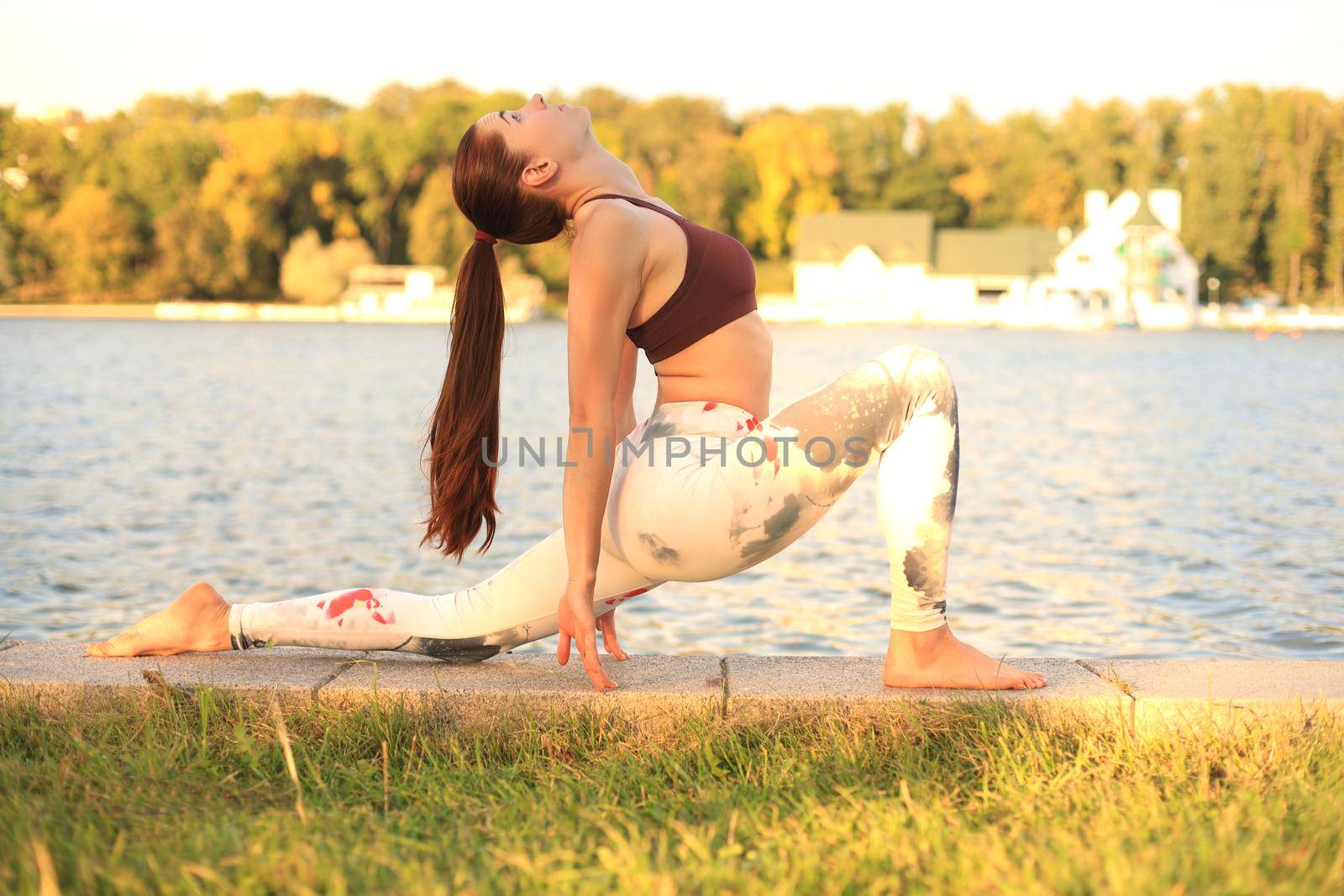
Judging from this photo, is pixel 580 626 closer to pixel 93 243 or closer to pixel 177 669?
pixel 177 669

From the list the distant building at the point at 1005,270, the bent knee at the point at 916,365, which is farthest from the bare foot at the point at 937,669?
the distant building at the point at 1005,270

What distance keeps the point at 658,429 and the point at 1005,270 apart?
201 ft

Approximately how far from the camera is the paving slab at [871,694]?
2.62 metres

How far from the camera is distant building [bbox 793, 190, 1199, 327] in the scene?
2381 inches

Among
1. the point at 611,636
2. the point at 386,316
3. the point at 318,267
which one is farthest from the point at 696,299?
the point at 386,316

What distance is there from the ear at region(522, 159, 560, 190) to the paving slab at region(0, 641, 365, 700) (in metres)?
1.16

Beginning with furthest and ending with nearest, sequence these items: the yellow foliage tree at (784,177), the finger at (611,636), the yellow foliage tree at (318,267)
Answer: the yellow foliage tree at (784,177), the yellow foliage tree at (318,267), the finger at (611,636)

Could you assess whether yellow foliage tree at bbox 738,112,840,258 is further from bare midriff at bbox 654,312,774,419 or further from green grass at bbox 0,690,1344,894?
green grass at bbox 0,690,1344,894

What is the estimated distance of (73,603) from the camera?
6.29 m

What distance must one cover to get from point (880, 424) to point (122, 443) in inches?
549

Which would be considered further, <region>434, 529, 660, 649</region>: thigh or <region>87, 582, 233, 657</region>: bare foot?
<region>87, 582, 233, 657</region>: bare foot

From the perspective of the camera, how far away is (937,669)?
275cm

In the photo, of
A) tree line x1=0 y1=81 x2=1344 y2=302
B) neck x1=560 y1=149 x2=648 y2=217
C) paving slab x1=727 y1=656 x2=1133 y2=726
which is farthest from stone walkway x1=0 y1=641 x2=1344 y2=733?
tree line x1=0 y1=81 x2=1344 y2=302

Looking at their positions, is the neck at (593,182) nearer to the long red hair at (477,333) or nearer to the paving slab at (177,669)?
the long red hair at (477,333)
